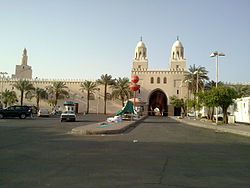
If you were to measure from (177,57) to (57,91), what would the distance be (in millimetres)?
30438

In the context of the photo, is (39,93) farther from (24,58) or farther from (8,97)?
(24,58)

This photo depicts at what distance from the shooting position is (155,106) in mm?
87125

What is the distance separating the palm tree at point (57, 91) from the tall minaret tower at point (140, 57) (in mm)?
18320

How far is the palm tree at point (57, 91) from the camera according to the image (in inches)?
2297

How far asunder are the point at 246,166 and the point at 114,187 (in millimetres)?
3930

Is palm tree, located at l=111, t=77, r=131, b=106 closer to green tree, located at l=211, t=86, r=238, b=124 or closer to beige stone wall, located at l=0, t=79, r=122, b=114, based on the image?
beige stone wall, located at l=0, t=79, r=122, b=114

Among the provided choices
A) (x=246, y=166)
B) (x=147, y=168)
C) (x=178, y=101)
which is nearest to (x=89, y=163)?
(x=147, y=168)

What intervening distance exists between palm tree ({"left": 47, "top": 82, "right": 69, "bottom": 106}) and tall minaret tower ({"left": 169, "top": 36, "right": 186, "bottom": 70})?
87.8 feet

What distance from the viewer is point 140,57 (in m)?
65.0

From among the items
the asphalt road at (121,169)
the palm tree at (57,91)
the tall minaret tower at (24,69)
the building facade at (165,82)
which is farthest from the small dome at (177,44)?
the asphalt road at (121,169)

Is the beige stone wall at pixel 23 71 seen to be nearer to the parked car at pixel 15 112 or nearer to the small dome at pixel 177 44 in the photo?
the small dome at pixel 177 44

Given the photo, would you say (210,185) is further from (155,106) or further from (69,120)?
(155,106)

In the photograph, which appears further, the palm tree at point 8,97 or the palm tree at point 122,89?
the palm tree at point 8,97

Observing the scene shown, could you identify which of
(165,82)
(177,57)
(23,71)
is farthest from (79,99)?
(23,71)
